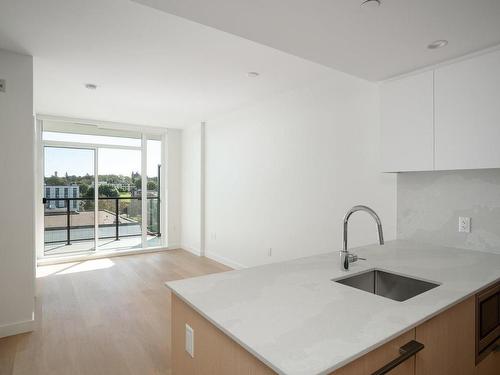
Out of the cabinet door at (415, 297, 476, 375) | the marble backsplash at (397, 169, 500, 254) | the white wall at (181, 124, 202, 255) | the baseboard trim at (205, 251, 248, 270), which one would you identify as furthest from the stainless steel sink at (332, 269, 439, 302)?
the white wall at (181, 124, 202, 255)

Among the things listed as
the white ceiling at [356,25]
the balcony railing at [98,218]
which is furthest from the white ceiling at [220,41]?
the balcony railing at [98,218]

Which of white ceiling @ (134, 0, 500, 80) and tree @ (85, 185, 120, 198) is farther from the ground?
white ceiling @ (134, 0, 500, 80)

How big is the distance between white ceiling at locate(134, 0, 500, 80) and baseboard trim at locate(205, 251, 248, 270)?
351cm

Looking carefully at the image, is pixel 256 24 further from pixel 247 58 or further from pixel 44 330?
pixel 44 330

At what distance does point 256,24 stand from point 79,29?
157 centimetres

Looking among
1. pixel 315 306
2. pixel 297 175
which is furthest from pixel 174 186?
pixel 315 306

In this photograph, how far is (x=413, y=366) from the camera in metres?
1.12

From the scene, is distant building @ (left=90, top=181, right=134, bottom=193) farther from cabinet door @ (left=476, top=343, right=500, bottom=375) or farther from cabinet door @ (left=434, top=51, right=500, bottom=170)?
cabinet door @ (left=476, top=343, right=500, bottom=375)

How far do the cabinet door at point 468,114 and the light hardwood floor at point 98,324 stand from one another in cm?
262

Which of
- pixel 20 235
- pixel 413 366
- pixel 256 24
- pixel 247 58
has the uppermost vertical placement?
pixel 247 58

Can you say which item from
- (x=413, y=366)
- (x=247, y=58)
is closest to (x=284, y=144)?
(x=247, y=58)

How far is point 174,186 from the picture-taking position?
262 inches

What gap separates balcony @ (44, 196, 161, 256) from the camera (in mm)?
5566

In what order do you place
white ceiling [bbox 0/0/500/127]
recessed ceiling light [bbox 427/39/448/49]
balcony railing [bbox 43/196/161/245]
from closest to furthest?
white ceiling [bbox 0/0/500/127]
recessed ceiling light [bbox 427/39/448/49]
balcony railing [bbox 43/196/161/245]
